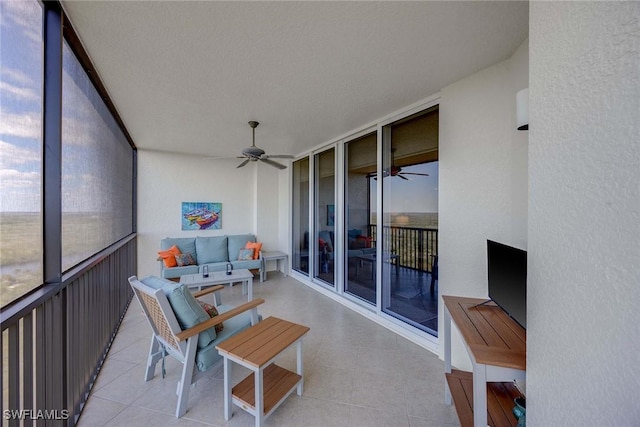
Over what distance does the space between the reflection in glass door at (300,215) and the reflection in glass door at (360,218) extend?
126 centimetres

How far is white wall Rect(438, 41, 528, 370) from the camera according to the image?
→ 5.85 ft

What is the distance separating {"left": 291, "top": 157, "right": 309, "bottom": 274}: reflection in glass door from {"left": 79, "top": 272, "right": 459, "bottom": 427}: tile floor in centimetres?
214

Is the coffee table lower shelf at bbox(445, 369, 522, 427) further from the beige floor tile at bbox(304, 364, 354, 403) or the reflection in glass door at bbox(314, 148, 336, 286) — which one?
the reflection in glass door at bbox(314, 148, 336, 286)

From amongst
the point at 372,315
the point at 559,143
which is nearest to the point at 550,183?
the point at 559,143

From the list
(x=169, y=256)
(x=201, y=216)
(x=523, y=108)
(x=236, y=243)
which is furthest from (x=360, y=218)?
(x=201, y=216)

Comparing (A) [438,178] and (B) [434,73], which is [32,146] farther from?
(A) [438,178]

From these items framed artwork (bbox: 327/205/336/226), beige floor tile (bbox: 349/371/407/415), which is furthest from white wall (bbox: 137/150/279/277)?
beige floor tile (bbox: 349/371/407/415)

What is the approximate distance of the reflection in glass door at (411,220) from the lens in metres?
2.62

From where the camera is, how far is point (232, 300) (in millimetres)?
3812

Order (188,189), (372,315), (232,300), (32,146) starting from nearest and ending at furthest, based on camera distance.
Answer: (32,146) → (372,315) → (232,300) → (188,189)

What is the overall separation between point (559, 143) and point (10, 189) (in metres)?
2.27

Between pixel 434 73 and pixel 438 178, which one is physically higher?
pixel 434 73

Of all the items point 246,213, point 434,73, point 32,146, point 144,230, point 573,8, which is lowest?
point 144,230

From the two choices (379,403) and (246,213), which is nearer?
(379,403)
